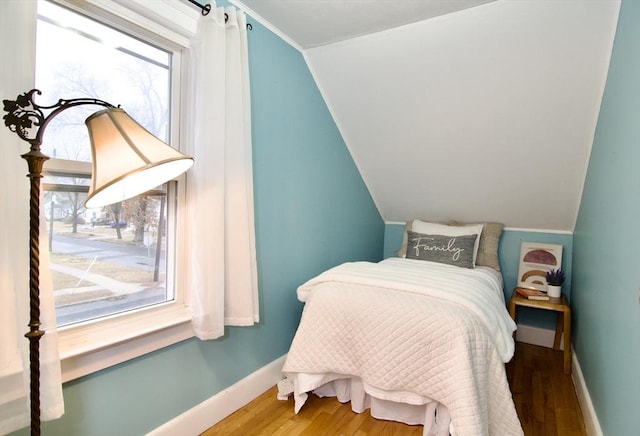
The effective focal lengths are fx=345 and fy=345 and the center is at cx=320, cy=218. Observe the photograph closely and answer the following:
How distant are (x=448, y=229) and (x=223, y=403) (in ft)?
7.35

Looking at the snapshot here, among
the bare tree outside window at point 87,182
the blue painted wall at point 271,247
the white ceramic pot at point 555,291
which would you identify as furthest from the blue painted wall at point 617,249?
the bare tree outside window at point 87,182

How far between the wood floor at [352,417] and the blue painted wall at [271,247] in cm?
21

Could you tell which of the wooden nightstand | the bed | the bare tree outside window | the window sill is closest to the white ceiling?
the bare tree outside window

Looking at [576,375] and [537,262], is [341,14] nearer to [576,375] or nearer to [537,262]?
[537,262]

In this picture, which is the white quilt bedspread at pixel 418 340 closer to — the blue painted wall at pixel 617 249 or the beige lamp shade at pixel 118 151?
A: the blue painted wall at pixel 617 249

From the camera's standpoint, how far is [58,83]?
1.26 m

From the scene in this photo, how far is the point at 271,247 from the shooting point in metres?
2.16

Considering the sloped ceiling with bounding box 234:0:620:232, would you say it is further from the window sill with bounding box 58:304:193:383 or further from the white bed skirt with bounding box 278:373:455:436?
the white bed skirt with bounding box 278:373:455:436

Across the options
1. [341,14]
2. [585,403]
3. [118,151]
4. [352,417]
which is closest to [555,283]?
[585,403]

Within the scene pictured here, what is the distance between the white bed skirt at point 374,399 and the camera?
1.69 metres

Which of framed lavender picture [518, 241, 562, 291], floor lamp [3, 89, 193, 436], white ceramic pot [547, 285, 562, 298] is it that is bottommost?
white ceramic pot [547, 285, 562, 298]

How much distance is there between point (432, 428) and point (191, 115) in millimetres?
1912

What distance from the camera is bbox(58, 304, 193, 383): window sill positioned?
1243 mm

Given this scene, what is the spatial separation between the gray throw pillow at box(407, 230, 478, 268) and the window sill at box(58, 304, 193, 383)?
204 centimetres
